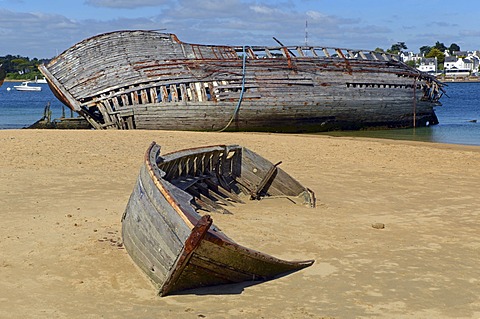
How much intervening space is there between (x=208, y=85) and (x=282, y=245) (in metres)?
17.4

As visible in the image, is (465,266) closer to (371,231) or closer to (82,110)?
(371,231)

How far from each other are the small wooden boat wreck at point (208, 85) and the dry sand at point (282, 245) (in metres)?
8.54

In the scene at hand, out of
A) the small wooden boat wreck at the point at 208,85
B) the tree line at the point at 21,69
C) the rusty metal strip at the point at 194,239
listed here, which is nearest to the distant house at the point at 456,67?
the tree line at the point at 21,69

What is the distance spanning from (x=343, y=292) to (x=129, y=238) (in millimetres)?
2231

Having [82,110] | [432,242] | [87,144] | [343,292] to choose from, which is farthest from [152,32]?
[343,292]

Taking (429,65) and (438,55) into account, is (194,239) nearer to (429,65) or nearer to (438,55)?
(429,65)

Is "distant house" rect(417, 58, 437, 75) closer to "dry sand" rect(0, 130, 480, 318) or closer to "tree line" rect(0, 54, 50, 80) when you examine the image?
"tree line" rect(0, 54, 50, 80)

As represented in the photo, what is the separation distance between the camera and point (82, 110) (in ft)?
78.9

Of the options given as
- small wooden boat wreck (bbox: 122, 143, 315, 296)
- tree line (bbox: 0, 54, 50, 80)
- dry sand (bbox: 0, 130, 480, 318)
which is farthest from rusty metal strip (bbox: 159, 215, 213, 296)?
tree line (bbox: 0, 54, 50, 80)

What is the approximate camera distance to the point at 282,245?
8.30 m

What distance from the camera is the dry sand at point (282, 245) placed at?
20.1ft

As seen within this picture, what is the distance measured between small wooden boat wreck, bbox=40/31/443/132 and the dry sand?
8544mm

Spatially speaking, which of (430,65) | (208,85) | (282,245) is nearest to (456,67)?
(430,65)

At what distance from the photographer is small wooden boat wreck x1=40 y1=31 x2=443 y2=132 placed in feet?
79.5
